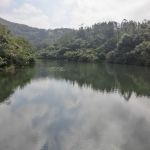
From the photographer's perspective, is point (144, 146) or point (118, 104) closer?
point (144, 146)

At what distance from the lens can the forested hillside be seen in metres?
55.8

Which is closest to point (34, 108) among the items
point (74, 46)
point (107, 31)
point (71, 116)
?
point (71, 116)

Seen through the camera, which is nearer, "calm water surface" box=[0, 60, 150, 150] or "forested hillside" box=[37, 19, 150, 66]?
"calm water surface" box=[0, 60, 150, 150]

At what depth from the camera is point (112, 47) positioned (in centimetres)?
7400

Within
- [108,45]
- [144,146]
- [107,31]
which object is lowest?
[144,146]

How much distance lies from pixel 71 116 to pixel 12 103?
5.86 metres

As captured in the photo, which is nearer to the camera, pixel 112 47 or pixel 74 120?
pixel 74 120

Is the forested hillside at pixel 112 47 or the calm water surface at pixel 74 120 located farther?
the forested hillside at pixel 112 47

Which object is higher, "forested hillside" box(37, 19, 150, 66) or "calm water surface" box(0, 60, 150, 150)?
"forested hillside" box(37, 19, 150, 66)

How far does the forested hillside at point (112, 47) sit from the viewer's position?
5581 cm

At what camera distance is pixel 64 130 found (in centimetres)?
1095

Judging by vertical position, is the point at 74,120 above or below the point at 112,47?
below

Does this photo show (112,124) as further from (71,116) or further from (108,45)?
(108,45)

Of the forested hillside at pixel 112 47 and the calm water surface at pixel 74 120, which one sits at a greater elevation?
the forested hillside at pixel 112 47
